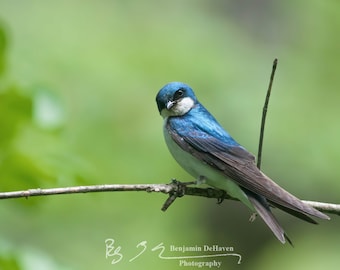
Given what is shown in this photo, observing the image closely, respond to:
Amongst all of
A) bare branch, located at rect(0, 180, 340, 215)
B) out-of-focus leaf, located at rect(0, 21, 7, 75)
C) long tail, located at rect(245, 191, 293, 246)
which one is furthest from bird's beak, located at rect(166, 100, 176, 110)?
out-of-focus leaf, located at rect(0, 21, 7, 75)

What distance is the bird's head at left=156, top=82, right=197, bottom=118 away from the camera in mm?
3857

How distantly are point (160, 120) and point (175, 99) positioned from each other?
278cm

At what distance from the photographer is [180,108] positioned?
3988 mm

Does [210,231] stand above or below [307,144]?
below

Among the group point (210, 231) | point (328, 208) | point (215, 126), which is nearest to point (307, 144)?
point (210, 231)

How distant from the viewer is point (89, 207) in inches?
277

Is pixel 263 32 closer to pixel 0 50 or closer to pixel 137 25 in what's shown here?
pixel 137 25

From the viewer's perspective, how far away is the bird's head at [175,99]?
3857 millimetres

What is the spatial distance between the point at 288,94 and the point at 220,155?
12.9ft

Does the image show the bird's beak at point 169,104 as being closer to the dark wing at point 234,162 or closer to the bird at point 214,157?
the bird at point 214,157

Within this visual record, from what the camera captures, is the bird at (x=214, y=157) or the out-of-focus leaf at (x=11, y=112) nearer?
the bird at (x=214, y=157)

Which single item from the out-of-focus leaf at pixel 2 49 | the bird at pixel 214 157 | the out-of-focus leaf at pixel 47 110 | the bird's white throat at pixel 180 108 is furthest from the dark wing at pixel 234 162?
the out-of-focus leaf at pixel 2 49

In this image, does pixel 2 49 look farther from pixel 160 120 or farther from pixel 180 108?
pixel 160 120

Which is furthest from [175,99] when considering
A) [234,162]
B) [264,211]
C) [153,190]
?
[153,190]
